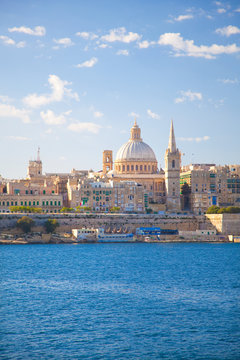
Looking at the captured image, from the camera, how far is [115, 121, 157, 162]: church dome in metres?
101

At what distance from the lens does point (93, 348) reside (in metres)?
22.1

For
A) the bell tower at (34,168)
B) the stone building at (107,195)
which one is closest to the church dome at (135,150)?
the stone building at (107,195)

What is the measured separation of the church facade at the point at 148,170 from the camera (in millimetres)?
90812

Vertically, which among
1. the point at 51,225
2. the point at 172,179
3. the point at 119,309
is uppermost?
the point at 172,179

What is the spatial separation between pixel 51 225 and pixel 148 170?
32.9 meters

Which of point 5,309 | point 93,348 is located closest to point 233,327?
point 93,348

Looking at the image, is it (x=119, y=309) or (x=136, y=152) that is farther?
(x=136, y=152)

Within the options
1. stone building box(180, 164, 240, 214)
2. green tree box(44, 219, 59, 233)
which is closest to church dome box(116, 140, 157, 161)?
stone building box(180, 164, 240, 214)

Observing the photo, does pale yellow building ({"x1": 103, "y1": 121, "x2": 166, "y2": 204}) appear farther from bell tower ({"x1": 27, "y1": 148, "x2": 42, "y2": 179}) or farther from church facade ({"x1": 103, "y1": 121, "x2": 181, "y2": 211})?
bell tower ({"x1": 27, "y1": 148, "x2": 42, "y2": 179})

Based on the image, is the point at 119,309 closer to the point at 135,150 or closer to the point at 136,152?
the point at 136,152

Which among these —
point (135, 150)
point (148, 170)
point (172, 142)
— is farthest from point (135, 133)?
point (172, 142)

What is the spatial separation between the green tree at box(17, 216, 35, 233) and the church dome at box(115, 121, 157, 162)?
33.0 meters

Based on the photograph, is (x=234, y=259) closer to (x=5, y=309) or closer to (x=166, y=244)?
(x=166, y=244)

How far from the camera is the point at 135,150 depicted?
10119 centimetres
